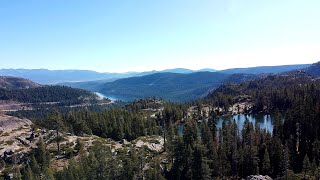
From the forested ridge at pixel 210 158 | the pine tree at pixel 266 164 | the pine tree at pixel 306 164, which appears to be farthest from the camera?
the pine tree at pixel 266 164

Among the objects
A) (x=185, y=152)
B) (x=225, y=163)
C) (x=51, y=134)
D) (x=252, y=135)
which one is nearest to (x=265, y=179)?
(x=225, y=163)

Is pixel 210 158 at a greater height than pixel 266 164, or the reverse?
pixel 210 158

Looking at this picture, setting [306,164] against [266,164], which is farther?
[266,164]

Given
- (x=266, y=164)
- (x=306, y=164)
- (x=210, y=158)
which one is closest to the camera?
(x=306, y=164)

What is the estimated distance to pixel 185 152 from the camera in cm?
11412

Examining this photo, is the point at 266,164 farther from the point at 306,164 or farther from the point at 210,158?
the point at 210,158

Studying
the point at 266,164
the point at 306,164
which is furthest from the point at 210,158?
the point at 306,164

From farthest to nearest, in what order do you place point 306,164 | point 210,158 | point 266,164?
1. point 210,158
2. point 266,164
3. point 306,164

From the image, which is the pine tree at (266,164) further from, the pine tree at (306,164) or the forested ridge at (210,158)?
the pine tree at (306,164)

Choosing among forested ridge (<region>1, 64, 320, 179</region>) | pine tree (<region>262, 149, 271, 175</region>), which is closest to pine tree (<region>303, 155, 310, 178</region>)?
forested ridge (<region>1, 64, 320, 179</region>)

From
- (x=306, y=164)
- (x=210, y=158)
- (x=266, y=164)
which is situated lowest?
(x=266, y=164)

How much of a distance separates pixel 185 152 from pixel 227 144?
2238 cm

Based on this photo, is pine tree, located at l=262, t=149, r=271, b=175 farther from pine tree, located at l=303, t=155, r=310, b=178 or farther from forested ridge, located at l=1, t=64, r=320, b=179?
pine tree, located at l=303, t=155, r=310, b=178

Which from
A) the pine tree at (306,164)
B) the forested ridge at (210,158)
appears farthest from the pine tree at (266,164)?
the pine tree at (306,164)
